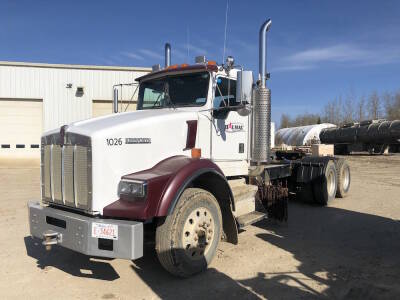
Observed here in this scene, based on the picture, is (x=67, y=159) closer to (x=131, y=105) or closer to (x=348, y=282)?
(x=131, y=105)

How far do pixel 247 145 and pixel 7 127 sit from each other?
55.3 ft

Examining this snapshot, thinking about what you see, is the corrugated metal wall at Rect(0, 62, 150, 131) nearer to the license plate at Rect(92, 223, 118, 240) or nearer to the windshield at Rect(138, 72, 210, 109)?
the windshield at Rect(138, 72, 210, 109)

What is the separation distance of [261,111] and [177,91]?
1497 millimetres

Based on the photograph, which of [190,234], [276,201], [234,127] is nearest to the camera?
[190,234]

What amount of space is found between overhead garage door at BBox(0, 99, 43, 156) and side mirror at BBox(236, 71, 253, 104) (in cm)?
1707

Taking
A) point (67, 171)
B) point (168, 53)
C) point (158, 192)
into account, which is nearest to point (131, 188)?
point (158, 192)

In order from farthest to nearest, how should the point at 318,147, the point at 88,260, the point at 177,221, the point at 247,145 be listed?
the point at 318,147, the point at 247,145, the point at 88,260, the point at 177,221

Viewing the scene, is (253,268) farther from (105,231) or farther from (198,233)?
(105,231)

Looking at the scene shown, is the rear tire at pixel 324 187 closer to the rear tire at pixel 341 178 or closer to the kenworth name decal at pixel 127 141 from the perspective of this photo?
the rear tire at pixel 341 178

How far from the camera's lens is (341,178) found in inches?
398

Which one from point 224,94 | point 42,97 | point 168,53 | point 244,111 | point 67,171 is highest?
point 42,97

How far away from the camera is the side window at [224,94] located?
18.1 ft

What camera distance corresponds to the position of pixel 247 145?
6262 millimetres

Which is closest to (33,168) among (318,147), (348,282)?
(318,147)
